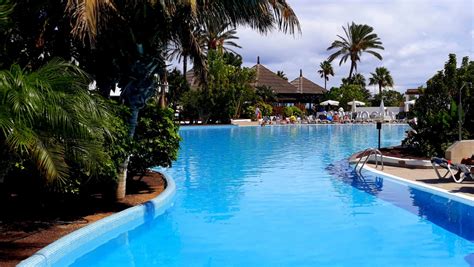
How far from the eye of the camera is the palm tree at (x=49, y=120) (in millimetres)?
5258

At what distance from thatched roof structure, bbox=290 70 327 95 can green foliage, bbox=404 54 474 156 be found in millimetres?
43541

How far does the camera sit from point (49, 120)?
548 cm

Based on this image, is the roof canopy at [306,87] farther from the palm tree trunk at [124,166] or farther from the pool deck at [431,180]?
the palm tree trunk at [124,166]

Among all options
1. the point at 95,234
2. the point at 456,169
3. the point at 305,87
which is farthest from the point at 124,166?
the point at 305,87

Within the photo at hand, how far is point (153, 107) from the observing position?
10.3 metres

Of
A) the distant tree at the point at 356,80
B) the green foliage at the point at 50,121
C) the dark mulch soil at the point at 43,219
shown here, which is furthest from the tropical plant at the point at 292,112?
the green foliage at the point at 50,121

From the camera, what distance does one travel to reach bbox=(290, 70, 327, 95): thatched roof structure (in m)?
63.1

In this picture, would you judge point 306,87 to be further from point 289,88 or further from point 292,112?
point 292,112

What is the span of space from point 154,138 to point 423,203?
538cm

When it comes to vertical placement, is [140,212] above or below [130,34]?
below

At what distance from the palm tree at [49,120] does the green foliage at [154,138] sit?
367 centimetres

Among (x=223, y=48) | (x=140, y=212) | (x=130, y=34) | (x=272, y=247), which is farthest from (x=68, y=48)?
(x=223, y=48)

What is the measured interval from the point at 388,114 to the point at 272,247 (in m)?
48.3

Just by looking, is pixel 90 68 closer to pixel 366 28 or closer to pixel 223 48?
pixel 223 48
